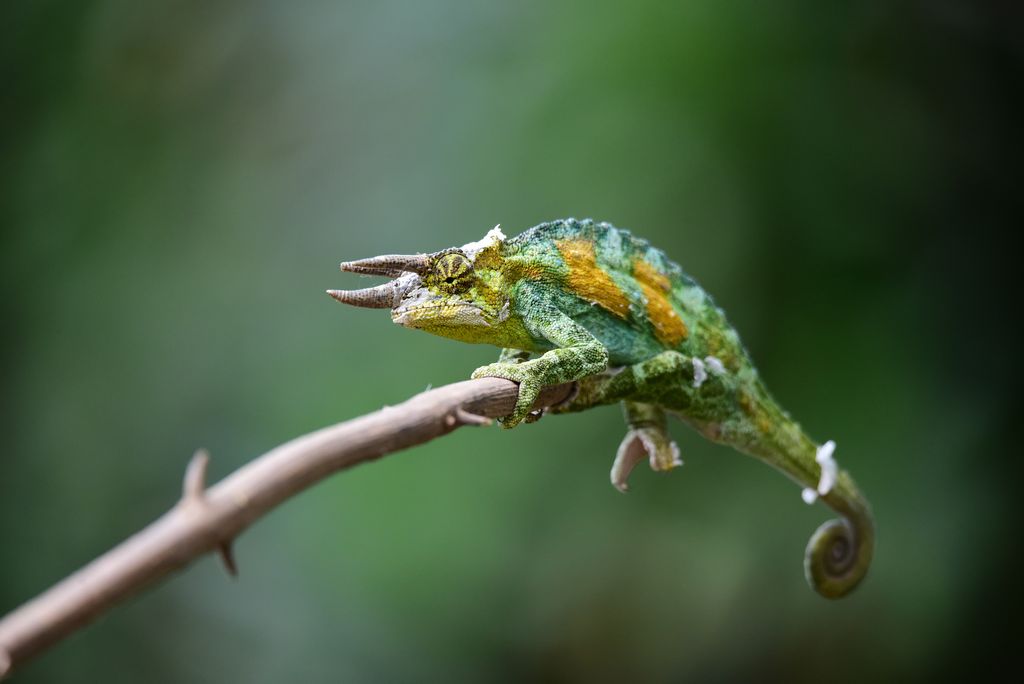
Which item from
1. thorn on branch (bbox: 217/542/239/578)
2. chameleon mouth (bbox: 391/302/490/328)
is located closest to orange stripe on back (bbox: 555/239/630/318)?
chameleon mouth (bbox: 391/302/490/328)

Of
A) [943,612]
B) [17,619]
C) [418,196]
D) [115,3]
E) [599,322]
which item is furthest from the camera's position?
[115,3]

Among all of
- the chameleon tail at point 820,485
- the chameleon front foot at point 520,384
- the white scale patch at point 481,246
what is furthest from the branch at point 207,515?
the chameleon tail at point 820,485

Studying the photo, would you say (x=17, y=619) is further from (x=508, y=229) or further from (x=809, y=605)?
(x=809, y=605)

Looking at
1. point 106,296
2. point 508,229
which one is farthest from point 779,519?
point 106,296

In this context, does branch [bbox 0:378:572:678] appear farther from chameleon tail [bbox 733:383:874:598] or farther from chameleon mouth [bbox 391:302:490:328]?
chameleon tail [bbox 733:383:874:598]

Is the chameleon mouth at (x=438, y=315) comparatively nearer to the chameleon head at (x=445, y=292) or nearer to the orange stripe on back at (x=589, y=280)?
the chameleon head at (x=445, y=292)

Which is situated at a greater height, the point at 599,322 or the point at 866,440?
the point at 599,322

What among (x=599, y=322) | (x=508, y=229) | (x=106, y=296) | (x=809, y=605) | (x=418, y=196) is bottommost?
(x=809, y=605)
